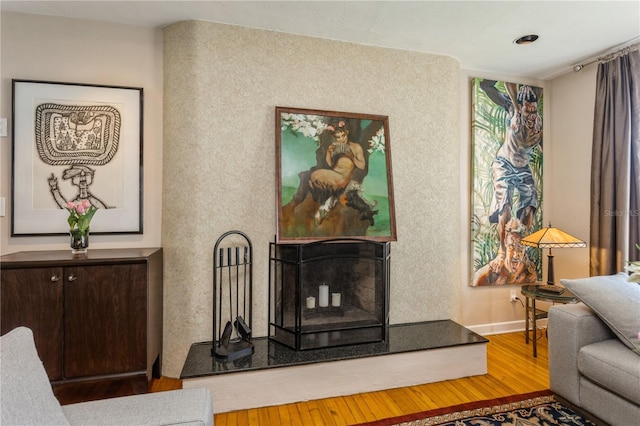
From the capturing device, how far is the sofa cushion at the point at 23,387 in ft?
3.13

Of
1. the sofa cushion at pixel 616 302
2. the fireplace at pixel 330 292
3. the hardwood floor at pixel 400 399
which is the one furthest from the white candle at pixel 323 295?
the sofa cushion at pixel 616 302

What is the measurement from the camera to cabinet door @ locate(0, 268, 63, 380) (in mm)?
2051

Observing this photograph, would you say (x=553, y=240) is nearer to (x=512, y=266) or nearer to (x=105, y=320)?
(x=512, y=266)

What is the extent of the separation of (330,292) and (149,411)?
158cm

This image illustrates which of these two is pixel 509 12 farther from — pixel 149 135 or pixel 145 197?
pixel 145 197

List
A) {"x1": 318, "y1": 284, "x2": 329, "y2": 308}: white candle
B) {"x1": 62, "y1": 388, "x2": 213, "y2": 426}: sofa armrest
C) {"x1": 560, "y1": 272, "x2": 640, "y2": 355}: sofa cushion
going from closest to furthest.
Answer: {"x1": 62, "y1": 388, "x2": 213, "y2": 426}: sofa armrest
{"x1": 560, "y1": 272, "x2": 640, "y2": 355}: sofa cushion
{"x1": 318, "y1": 284, "x2": 329, "y2": 308}: white candle

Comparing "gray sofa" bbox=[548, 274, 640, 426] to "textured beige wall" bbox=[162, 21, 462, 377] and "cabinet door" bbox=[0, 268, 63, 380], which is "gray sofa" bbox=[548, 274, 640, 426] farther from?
"cabinet door" bbox=[0, 268, 63, 380]

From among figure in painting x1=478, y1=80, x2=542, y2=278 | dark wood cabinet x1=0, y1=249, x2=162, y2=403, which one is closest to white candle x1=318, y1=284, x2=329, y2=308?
dark wood cabinet x1=0, y1=249, x2=162, y2=403

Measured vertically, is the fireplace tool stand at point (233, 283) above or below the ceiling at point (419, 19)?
below

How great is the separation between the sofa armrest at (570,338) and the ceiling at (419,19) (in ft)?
6.46

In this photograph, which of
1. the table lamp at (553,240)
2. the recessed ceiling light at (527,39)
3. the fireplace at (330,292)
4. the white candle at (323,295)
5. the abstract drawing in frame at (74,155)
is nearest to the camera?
→ the abstract drawing in frame at (74,155)

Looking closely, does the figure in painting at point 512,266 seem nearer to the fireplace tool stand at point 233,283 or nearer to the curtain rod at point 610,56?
the curtain rod at point 610,56

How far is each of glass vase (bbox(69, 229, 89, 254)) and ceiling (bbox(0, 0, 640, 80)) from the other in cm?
150

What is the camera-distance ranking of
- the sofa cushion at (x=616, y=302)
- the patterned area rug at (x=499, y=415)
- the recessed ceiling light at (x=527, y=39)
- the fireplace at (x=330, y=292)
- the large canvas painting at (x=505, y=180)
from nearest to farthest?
1. the sofa cushion at (x=616, y=302)
2. the patterned area rug at (x=499, y=415)
3. the fireplace at (x=330, y=292)
4. the recessed ceiling light at (x=527, y=39)
5. the large canvas painting at (x=505, y=180)
